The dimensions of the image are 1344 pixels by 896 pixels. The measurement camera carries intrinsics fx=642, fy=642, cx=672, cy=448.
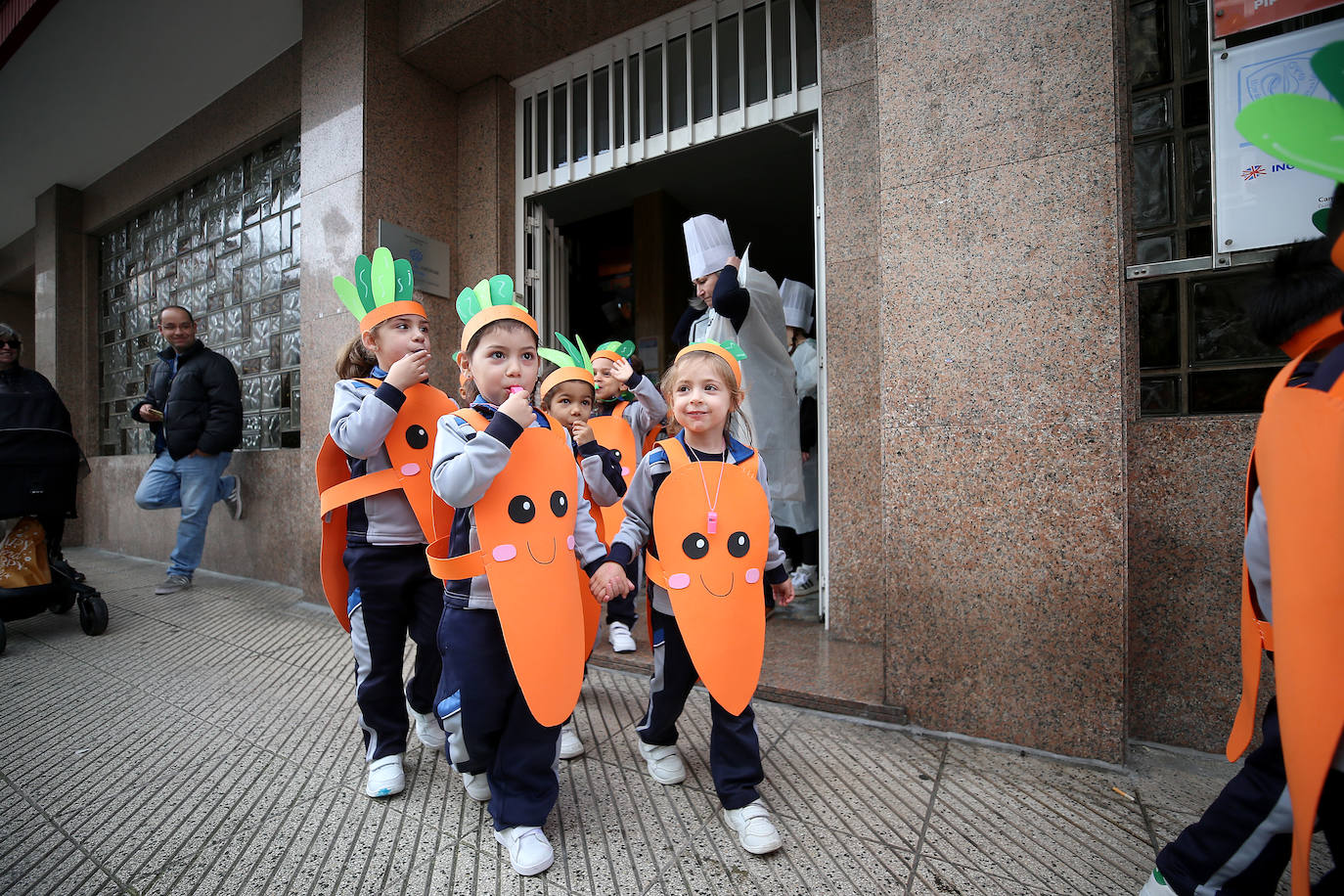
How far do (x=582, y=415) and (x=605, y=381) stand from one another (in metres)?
0.42

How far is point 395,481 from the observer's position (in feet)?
6.85

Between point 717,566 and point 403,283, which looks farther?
point 403,283

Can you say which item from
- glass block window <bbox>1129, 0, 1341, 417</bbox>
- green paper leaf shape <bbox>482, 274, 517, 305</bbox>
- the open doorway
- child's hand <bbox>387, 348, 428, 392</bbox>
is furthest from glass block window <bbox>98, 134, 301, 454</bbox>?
glass block window <bbox>1129, 0, 1341, 417</bbox>

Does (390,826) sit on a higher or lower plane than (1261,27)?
lower

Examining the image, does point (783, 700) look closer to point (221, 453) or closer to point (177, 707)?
point (177, 707)

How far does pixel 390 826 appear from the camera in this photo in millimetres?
1869

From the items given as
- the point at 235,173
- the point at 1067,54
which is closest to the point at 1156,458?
the point at 1067,54

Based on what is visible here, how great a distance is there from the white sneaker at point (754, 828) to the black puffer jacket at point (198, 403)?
4.82 m

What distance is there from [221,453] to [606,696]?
Answer: 402 centimetres

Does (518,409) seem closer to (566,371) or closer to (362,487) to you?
(362,487)

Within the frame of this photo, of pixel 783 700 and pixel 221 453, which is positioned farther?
pixel 221 453

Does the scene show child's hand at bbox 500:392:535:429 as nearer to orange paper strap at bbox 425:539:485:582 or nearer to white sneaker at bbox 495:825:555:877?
orange paper strap at bbox 425:539:485:582

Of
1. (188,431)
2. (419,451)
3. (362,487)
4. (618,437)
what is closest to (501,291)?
(419,451)

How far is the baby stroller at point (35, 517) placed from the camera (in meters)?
3.50
